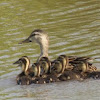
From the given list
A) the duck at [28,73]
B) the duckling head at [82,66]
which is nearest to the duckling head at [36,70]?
the duck at [28,73]

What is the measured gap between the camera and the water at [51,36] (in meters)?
9.29

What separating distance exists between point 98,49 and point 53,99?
2788mm

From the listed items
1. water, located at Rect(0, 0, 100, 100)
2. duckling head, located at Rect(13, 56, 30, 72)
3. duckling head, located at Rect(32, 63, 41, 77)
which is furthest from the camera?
duckling head, located at Rect(13, 56, 30, 72)

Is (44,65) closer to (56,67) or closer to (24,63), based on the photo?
(56,67)

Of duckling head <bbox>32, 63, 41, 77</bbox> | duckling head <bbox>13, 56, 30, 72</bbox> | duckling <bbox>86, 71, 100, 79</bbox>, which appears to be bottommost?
duckling <bbox>86, 71, 100, 79</bbox>

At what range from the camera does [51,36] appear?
493 inches

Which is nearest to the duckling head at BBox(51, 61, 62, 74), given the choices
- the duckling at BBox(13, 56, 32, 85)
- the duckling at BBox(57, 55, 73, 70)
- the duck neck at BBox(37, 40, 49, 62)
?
the duckling at BBox(57, 55, 73, 70)

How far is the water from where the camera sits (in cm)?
929

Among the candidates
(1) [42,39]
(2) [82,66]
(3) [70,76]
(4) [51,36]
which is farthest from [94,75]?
(4) [51,36]

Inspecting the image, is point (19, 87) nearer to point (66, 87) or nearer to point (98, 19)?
point (66, 87)

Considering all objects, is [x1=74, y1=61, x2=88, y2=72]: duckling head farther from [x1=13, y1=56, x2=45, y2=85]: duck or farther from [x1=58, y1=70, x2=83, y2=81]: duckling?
[x1=13, y1=56, x2=45, y2=85]: duck

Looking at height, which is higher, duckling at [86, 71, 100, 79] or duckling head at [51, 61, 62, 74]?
duckling head at [51, 61, 62, 74]

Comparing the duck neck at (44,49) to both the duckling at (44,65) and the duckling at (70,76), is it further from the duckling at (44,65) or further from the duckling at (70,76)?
the duckling at (70,76)

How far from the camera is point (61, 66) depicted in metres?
9.84
